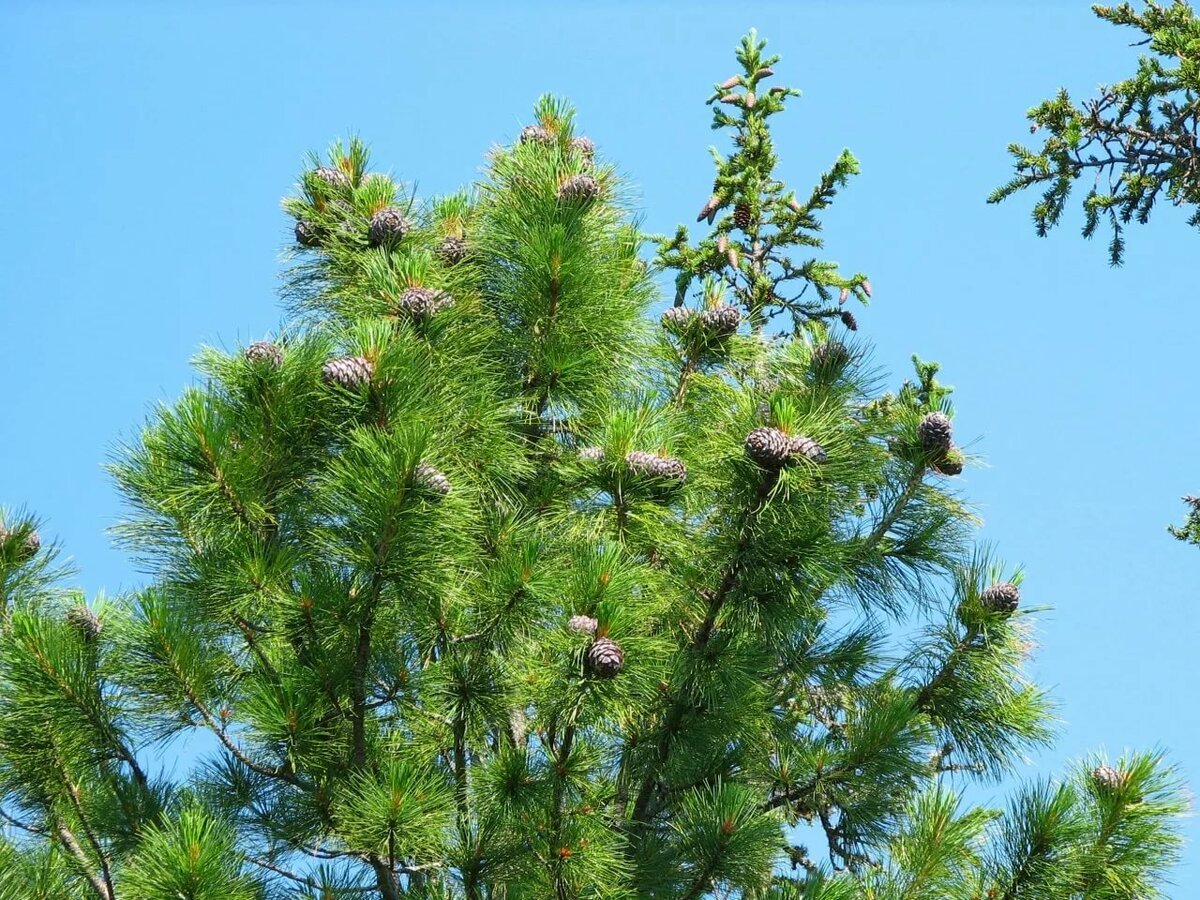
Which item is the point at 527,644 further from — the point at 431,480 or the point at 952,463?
the point at 952,463

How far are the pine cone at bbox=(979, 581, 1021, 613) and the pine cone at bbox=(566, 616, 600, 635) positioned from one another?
1.63 metres

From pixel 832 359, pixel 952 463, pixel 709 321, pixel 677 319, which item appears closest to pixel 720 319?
pixel 709 321

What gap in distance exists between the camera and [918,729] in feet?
15.4

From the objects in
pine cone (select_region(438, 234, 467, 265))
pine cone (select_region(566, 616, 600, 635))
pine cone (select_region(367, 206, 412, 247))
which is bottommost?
pine cone (select_region(566, 616, 600, 635))

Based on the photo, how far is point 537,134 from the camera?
6.75 meters

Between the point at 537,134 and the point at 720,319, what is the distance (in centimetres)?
177

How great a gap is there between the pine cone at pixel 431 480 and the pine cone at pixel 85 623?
1.46 meters

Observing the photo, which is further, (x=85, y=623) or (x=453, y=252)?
(x=453, y=252)

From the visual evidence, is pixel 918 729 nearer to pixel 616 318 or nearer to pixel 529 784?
pixel 529 784

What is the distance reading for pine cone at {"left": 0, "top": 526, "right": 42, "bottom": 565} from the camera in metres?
5.43

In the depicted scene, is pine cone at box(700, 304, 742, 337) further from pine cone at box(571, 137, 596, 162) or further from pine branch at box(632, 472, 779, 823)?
pine cone at box(571, 137, 596, 162)

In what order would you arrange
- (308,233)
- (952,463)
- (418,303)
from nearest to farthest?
(952,463), (418,303), (308,233)

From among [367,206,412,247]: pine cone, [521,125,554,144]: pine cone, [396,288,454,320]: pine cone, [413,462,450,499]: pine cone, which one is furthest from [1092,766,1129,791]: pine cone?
[521,125,554,144]: pine cone

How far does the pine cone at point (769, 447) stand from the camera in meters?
4.36
